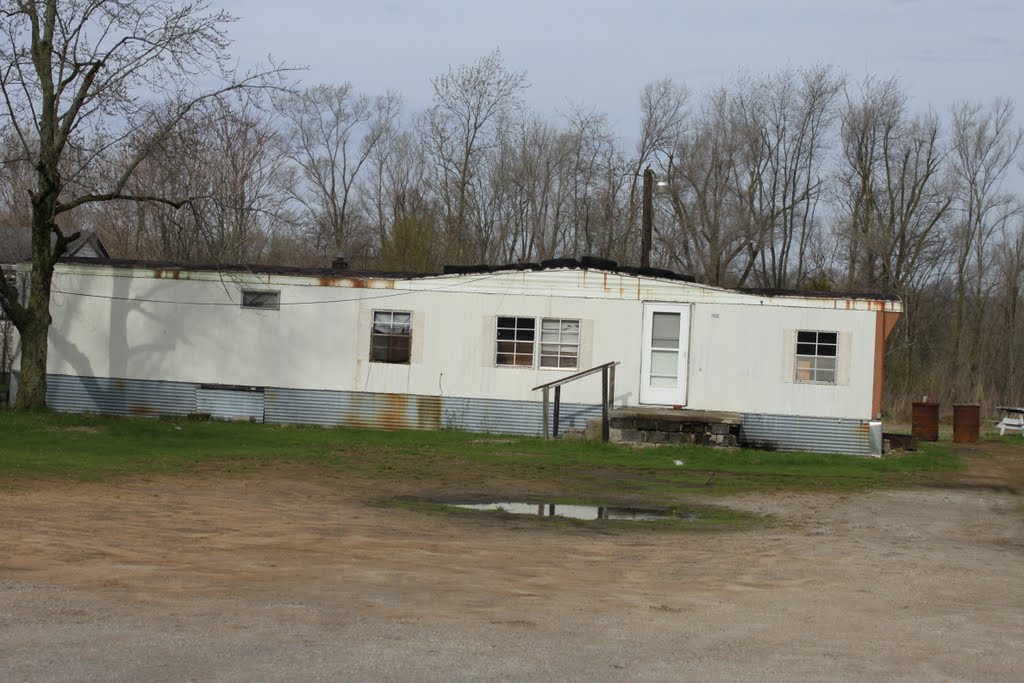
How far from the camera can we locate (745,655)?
593 cm

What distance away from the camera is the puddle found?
11.2 meters

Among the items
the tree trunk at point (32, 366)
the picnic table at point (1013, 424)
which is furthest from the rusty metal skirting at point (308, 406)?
the picnic table at point (1013, 424)

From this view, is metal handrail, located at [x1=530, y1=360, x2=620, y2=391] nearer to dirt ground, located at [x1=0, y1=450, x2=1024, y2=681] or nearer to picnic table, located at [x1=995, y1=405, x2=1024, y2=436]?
dirt ground, located at [x1=0, y1=450, x2=1024, y2=681]

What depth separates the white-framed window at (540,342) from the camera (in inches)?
789

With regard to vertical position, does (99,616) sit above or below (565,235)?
below

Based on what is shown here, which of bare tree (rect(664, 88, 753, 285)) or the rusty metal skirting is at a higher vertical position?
bare tree (rect(664, 88, 753, 285))

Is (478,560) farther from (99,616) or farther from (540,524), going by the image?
(99,616)

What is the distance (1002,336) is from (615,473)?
102ft

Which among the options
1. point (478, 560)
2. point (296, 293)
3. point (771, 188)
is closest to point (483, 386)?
point (296, 293)

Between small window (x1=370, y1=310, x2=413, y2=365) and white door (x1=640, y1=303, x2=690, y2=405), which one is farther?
small window (x1=370, y1=310, x2=413, y2=365)

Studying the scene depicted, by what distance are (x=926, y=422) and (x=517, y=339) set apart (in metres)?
9.77

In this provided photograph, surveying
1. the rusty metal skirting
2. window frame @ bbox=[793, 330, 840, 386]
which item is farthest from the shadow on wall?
window frame @ bbox=[793, 330, 840, 386]

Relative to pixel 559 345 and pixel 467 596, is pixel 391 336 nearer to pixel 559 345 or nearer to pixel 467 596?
pixel 559 345

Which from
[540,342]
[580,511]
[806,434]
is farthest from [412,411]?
[580,511]
